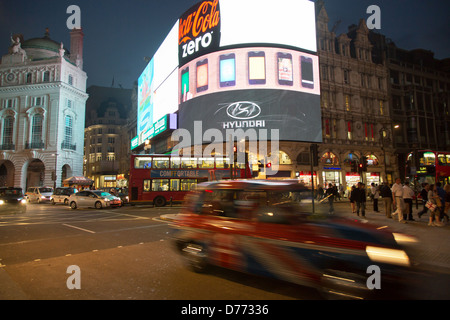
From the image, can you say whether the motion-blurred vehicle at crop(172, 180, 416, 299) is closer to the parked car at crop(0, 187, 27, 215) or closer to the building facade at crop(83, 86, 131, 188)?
the parked car at crop(0, 187, 27, 215)

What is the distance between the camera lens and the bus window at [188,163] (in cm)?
2177

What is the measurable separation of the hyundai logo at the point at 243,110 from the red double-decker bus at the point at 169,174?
31.3ft

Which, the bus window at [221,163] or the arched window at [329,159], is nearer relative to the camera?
the bus window at [221,163]

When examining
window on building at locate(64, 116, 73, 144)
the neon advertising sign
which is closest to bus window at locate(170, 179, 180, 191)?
the neon advertising sign

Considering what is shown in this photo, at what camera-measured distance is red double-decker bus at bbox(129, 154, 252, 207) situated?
20938 mm

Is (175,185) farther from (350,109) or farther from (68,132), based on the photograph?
(68,132)

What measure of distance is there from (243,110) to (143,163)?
13.9 m

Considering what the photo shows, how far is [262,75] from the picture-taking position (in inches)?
1198

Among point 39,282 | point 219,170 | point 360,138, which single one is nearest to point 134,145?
point 219,170

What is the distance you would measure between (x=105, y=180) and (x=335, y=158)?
60357 mm

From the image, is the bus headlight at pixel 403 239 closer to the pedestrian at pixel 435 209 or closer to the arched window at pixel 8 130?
the pedestrian at pixel 435 209

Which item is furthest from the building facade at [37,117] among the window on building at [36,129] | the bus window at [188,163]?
the bus window at [188,163]

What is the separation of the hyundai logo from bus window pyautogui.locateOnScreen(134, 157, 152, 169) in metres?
12.6

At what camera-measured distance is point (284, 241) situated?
4.05 m
